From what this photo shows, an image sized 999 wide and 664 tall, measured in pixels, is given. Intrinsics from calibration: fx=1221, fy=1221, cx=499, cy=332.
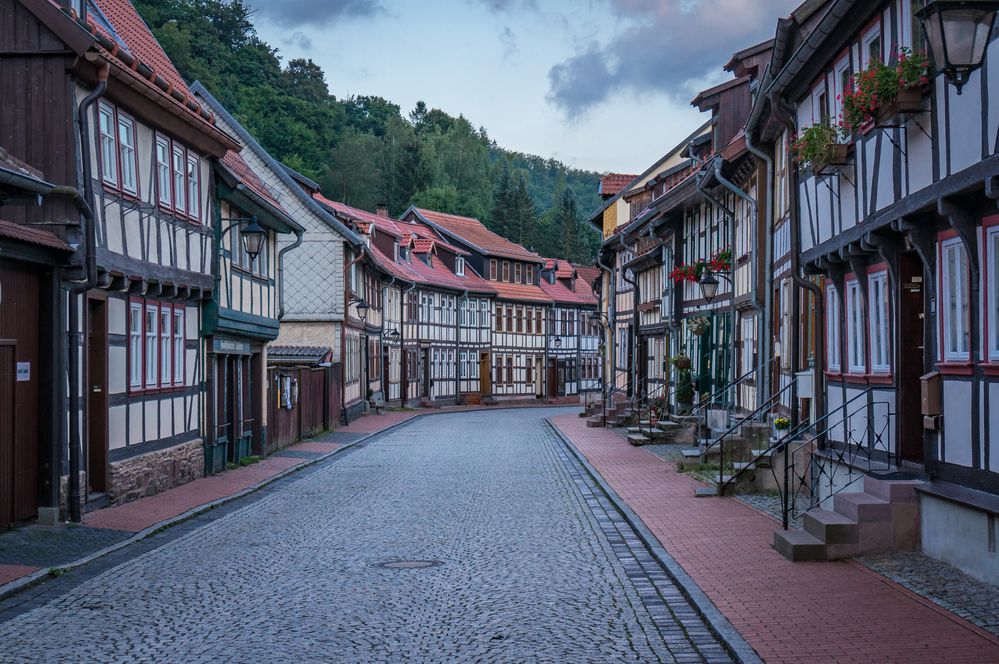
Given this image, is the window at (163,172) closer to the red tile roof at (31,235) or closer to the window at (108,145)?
the window at (108,145)

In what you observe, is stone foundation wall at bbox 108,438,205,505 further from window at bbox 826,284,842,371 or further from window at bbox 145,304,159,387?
window at bbox 826,284,842,371

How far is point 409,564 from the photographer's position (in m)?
11.9

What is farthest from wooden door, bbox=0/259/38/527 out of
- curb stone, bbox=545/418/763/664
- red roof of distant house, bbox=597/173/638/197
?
red roof of distant house, bbox=597/173/638/197

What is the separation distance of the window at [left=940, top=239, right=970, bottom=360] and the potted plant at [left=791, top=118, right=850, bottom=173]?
9.63ft

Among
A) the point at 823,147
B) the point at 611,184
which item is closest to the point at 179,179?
the point at 823,147

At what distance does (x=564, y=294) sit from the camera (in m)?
74.9

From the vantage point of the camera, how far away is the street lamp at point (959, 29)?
8367mm

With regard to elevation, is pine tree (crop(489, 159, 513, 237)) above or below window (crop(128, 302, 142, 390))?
above

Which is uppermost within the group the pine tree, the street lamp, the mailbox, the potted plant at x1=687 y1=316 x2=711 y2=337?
the pine tree

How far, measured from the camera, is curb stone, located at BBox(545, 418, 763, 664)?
7.91 m

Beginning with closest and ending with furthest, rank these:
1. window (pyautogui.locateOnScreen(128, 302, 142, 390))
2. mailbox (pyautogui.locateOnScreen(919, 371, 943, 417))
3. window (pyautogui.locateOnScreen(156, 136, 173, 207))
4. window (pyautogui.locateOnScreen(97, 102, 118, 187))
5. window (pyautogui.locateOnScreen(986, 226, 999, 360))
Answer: window (pyautogui.locateOnScreen(986, 226, 999, 360)) → mailbox (pyautogui.locateOnScreen(919, 371, 943, 417)) → window (pyautogui.locateOnScreen(97, 102, 118, 187)) → window (pyautogui.locateOnScreen(128, 302, 142, 390)) → window (pyautogui.locateOnScreen(156, 136, 173, 207))

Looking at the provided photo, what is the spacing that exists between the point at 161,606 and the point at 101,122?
825cm

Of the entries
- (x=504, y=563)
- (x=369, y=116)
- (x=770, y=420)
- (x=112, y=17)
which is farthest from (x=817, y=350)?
(x=369, y=116)

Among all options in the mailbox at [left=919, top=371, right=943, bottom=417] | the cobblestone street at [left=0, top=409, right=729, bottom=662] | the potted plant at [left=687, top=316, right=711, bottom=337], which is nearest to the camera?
the cobblestone street at [left=0, top=409, right=729, bottom=662]
